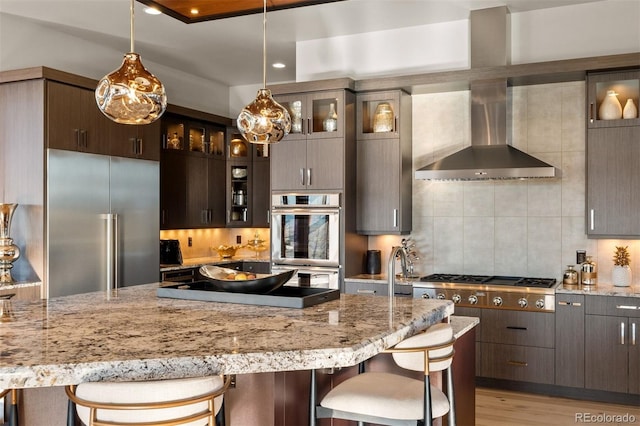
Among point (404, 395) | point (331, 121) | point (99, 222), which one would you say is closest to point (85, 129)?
point (99, 222)

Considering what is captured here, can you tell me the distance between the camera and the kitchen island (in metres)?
1.67

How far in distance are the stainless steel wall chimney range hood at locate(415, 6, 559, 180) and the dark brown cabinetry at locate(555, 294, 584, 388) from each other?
1021mm

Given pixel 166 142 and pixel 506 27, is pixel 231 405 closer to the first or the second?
pixel 506 27

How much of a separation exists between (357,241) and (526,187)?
5.05 feet

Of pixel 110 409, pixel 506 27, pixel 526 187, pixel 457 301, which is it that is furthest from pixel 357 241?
pixel 110 409

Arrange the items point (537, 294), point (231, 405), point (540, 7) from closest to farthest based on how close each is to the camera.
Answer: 1. point (231, 405)
2. point (537, 294)
3. point (540, 7)

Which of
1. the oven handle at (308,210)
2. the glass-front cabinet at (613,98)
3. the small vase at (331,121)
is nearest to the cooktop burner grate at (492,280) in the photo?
the oven handle at (308,210)

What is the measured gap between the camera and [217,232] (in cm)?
762

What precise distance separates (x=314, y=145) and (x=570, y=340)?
2622mm

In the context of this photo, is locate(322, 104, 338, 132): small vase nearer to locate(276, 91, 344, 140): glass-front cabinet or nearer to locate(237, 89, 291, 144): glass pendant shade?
locate(276, 91, 344, 140): glass-front cabinet

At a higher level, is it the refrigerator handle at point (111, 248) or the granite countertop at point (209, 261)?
the refrigerator handle at point (111, 248)

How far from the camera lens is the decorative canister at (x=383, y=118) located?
17.4 feet

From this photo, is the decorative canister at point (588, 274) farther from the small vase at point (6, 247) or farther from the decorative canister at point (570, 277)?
the small vase at point (6, 247)

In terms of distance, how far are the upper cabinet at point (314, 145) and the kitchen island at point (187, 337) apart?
2642 millimetres
